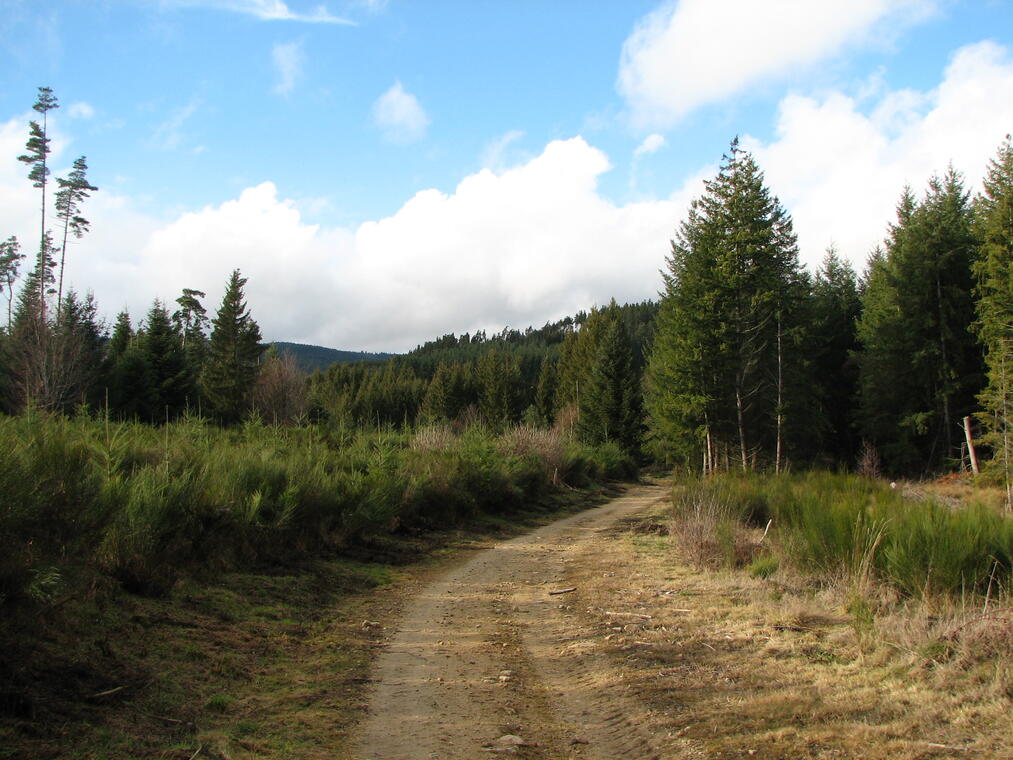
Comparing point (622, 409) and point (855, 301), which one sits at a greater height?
point (855, 301)

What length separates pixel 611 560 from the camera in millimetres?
11781

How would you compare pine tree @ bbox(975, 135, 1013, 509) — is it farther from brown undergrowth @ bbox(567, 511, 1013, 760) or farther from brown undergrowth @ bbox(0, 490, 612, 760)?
brown undergrowth @ bbox(0, 490, 612, 760)

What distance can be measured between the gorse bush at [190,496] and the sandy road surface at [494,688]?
2734mm

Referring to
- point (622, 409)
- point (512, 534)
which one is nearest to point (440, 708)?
point (512, 534)

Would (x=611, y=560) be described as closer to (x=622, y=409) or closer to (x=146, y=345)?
(x=622, y=409)

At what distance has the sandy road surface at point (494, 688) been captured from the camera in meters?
4.22

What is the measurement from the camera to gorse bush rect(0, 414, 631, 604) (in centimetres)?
530

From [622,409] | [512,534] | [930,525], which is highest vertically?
[622,409]

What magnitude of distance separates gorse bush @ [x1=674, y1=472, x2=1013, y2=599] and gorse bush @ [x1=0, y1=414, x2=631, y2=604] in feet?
21.5

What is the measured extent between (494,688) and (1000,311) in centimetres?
2817

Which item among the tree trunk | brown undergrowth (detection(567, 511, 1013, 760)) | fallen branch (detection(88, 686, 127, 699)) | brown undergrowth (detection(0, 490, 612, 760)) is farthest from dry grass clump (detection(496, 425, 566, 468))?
fallen branch (detection(88, 686, 127, 699))

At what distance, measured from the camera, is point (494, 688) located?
17.3 feet

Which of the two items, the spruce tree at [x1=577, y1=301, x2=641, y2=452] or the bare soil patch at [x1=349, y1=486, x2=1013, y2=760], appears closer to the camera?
the bare soil patch at [x1=349, y1=486, x2=1013, y2=760]

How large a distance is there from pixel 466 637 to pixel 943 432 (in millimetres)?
33454
